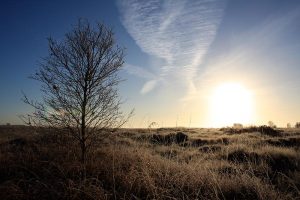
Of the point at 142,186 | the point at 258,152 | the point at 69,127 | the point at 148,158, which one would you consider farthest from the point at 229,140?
the point at 142,186

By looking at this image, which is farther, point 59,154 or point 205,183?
point 59,154

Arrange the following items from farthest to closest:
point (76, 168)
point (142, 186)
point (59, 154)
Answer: point (59, 154) < point (76, 168) < point (142, 186)

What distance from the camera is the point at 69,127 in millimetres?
8422

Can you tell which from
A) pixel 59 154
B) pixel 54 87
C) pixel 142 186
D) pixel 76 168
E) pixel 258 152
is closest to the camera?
pixel 142 186

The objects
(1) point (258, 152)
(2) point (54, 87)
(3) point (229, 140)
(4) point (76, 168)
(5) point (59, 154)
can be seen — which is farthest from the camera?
(3) point (229, 140)

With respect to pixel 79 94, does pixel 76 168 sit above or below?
below

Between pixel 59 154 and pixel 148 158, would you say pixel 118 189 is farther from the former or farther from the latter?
pixel 59 154

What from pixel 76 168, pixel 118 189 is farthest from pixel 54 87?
pixel 118 189

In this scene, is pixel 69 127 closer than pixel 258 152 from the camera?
Yes

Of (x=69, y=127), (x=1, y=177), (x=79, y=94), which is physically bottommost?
(x=1, y=177)

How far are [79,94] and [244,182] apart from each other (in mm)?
4637

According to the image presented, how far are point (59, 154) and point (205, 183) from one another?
5163mm

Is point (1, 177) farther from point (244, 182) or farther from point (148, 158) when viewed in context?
point (244, 182)

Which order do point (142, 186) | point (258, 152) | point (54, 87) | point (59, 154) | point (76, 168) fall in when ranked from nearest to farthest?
point (142, 186) < point (76, 168) < point (54, 87) < point (59, 154) < point (258, 152)
